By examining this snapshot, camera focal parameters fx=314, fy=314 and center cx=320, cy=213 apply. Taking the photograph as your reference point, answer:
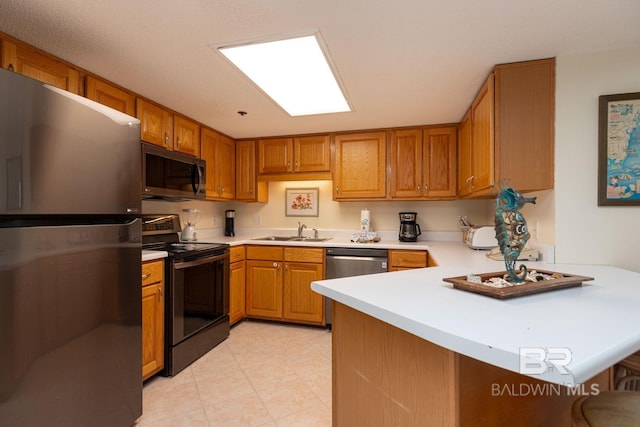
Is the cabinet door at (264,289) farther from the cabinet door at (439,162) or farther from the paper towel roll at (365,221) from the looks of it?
the cabinet door at (439,162)

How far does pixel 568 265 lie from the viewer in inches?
66.8

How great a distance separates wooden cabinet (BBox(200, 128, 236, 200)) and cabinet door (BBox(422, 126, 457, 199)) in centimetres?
208

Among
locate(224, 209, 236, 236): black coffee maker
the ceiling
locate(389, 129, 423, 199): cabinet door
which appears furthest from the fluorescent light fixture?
locate(224, 209, 236, 236): black coffee maker

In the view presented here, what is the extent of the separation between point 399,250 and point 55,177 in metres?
2.45

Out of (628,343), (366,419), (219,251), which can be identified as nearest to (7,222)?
(366,419)

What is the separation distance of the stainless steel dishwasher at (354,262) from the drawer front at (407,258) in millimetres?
73

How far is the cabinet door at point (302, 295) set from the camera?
3.06 m

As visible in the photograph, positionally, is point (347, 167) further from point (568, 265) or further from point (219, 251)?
point (568, 265)

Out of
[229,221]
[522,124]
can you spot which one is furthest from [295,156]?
[522,124]

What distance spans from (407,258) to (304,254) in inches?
38.5

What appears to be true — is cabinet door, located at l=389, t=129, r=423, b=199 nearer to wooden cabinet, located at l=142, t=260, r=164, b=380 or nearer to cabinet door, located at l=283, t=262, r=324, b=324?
cabinet door, located at l=283, t=262, r=324, b=324

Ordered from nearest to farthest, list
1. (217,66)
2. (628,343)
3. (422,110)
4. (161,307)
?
1. (628,343)
2. (217,66)
3. (161,307)
4. (422,110)

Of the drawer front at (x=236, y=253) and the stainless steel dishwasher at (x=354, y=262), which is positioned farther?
the drawer front at (x=236, y=253)

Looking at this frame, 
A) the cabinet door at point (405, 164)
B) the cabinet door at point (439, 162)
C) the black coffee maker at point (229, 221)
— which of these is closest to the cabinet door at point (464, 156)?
the cabinet door at point (439, 162)
